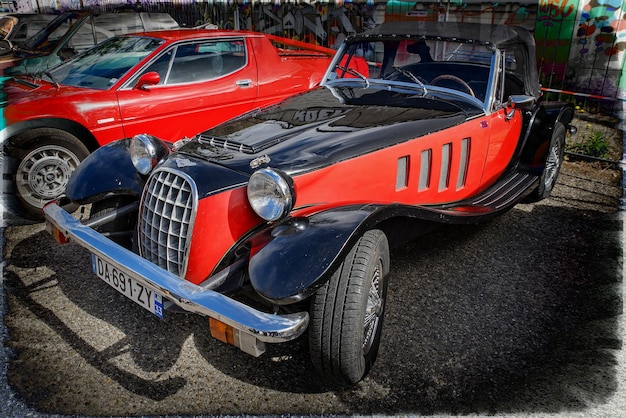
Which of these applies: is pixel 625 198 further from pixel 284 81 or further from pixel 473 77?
pixel 284 81

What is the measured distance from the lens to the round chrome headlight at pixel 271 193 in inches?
91.4

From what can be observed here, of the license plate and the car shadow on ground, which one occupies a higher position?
the license plate

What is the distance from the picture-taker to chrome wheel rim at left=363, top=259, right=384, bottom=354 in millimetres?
2459

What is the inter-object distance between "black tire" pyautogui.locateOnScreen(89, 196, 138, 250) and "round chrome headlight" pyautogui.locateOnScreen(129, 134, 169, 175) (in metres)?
0.27

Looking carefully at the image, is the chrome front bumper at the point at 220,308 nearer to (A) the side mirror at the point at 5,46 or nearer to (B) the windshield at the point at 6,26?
(A) the side mirror at the point at 5,46

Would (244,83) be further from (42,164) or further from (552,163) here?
(552,163)

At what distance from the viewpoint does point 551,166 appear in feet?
15.5

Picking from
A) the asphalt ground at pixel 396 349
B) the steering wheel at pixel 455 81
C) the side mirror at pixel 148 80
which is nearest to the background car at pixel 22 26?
the side mirror at pixel 148 80

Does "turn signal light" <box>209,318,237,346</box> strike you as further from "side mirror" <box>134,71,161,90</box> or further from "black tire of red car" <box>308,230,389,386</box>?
"side mirror" <box>134,71,161,90</box>

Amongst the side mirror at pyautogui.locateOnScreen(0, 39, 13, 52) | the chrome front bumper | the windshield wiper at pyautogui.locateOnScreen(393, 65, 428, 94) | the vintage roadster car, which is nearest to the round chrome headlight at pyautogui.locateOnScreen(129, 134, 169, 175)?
the vintage roadster car

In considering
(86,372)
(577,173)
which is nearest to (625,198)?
(577,173)

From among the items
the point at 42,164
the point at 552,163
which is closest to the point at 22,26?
the point at 42,164

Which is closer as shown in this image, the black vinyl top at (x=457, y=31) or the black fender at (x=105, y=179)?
the black fender at (x=105, y=179)

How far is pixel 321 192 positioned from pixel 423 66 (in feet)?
6.49
